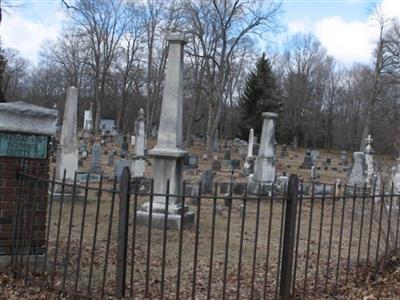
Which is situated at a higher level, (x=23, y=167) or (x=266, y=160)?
(x=266, y=160)

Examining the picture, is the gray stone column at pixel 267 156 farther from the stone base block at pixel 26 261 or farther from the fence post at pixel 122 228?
the fence post at pixel 122 228

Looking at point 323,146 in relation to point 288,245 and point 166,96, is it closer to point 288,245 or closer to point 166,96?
point 166,96

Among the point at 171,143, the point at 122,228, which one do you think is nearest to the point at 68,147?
the point at 171,143

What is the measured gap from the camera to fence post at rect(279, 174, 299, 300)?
4566mm

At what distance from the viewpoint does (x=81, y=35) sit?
51.2 metres

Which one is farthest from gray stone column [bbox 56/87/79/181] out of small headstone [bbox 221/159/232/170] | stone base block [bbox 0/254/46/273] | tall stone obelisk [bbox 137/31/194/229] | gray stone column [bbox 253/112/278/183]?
small headstone [bbox 221/159/232/170]

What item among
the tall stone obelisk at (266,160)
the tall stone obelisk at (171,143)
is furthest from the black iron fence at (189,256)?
the tall stone obelisk at (266,160)

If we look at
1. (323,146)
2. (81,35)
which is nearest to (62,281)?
(81,35)

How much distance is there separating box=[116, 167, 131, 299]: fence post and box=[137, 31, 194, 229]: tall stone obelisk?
4.74 meters

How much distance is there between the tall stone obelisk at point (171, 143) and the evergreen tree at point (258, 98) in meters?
40.3

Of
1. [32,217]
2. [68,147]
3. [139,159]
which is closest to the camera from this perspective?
[32,217]

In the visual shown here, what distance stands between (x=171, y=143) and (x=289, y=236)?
5.03 meters

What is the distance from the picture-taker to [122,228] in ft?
14.4

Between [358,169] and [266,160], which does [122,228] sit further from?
[358,169]
